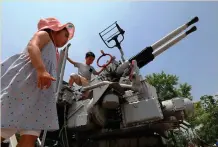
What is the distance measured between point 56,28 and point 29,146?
99cm

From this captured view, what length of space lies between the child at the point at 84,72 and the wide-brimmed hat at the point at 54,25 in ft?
10.4

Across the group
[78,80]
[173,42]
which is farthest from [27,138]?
[173,42]

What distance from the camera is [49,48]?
6.40ft

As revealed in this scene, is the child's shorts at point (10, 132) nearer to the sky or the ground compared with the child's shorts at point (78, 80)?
nearer to the ground

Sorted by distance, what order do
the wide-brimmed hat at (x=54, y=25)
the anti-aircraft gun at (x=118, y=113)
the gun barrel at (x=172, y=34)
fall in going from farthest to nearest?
1. the gun barrel at (x=172, y=34)
2. the anti-aircraft gun at (x=118, y=113)
3. the wide-brimmed hat at (x=54, y=25)

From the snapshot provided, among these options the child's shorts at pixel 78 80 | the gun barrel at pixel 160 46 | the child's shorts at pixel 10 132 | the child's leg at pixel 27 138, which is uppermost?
the gun barrel at pixel 160 46

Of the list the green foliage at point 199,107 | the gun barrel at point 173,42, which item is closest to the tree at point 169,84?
the green foliage at point 199,107

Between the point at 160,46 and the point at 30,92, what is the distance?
5.02 metres

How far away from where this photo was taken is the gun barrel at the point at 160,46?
19.4 ft

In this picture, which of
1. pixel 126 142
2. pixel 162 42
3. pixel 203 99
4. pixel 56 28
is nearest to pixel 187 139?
pixel 126 142

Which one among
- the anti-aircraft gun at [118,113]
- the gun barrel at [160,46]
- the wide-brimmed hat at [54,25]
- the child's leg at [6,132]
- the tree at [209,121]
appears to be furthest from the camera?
the tree at [209,121]

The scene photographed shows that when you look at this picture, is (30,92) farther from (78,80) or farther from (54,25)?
(78,80)

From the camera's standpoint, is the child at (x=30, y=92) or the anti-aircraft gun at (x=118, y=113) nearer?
the child at (x=30, y=92)

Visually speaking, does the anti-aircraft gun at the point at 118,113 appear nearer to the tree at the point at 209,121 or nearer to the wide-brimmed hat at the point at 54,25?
the wide-brimmed hat at the point at 54,25
